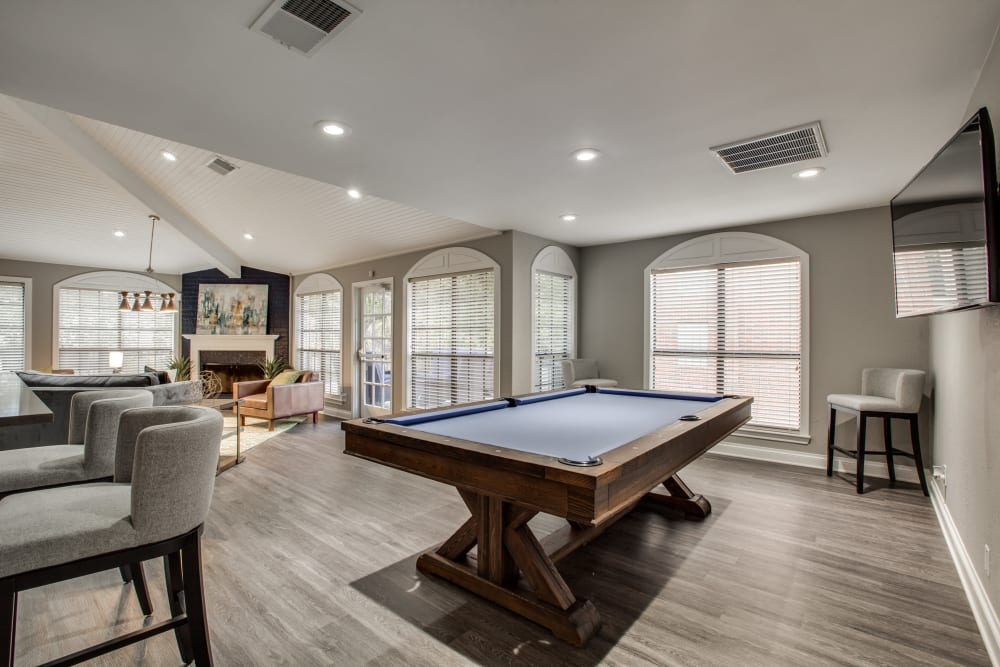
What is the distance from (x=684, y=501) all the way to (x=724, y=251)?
279 centimetres

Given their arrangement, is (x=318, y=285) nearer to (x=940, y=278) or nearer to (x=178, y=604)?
(x=178, y=604)

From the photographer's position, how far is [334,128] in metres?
2.53

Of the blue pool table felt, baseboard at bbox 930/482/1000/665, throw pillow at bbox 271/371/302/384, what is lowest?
baseboard at bbox 930/482/1000/665

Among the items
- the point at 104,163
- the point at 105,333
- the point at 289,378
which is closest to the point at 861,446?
the point at 289,378

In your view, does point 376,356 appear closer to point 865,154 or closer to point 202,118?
point 202,118

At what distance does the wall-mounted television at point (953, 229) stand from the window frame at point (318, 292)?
6.64 m

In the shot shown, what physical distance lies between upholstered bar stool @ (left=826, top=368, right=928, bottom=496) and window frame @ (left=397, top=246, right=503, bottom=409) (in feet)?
10.3

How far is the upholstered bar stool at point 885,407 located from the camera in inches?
138

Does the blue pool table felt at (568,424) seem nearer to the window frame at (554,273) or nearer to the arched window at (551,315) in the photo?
the window frame at (554,273)

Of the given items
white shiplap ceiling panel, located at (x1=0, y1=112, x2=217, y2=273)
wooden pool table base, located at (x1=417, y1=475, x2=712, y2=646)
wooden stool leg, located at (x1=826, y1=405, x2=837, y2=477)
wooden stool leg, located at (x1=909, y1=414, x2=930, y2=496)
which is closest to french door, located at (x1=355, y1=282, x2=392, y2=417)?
white shiplap ceiling panel, located at (x1=0, y1=112, x2=217, y2=273)

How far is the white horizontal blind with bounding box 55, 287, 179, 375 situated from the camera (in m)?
7.79

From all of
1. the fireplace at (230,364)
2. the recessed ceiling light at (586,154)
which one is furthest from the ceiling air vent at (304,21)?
the fireplace at (230,364)

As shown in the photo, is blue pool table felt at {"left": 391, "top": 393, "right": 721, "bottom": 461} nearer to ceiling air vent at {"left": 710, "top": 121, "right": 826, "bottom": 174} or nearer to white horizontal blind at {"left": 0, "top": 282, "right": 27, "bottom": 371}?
ceiling air vent at {"left": 710, "top": 121, "right": 826, "bottom": 174}

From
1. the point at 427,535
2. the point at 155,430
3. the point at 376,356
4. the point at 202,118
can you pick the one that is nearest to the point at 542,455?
the point at 155,430
